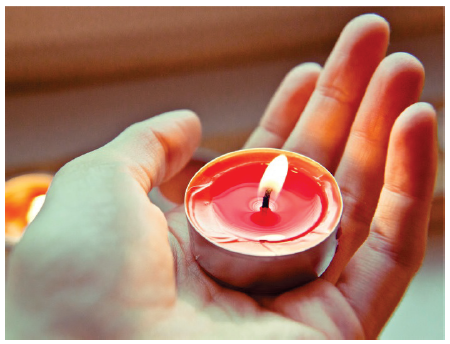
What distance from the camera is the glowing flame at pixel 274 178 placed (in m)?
0.76

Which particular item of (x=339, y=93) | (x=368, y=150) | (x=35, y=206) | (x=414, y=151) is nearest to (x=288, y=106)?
(x=339, y=93)

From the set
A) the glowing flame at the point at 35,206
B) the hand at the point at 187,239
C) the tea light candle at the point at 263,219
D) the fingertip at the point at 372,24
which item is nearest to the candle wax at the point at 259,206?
the tea light candle at the point at 263,219

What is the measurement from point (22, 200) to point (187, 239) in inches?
20.2

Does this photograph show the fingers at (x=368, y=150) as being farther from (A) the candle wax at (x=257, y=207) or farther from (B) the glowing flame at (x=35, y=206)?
(B) the glowing flame at (x=35, y=206)

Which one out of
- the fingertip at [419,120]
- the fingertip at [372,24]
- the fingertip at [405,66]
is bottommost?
the fingertip at [419,120]

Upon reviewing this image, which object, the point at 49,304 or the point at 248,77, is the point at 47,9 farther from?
the point at 49,304

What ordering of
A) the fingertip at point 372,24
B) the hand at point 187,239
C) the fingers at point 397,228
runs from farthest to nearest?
the fingertip at point 372,24, the fingers at point 397,228, the hand at point 187,239

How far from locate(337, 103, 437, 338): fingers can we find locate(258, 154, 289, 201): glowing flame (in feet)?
0.66

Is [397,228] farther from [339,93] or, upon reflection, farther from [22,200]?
[22,200]

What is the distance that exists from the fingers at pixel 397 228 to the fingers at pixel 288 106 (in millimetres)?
300

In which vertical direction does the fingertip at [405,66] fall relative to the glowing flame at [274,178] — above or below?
above

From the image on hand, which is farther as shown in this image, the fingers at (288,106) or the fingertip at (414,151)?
the fingers at (288,106)

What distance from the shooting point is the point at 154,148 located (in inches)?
33.7

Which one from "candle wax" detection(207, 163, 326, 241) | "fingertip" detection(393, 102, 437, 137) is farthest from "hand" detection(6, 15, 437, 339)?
"candle wax" detection(207, 163, 326, 241)
